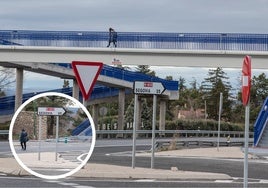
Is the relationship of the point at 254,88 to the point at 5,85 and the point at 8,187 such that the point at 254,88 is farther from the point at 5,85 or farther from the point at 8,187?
the point at 8,187

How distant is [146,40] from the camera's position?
43438 mm

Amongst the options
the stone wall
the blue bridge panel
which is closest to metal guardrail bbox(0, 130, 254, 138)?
the blue bridge panel

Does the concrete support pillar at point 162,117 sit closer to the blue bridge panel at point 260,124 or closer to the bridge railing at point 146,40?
the bridge railing at point 146,40

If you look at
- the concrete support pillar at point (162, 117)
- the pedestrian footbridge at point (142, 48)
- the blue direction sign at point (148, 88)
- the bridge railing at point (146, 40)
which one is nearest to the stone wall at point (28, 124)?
the blue direction sign at point (148, 88)

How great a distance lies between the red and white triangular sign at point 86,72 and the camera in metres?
7.43

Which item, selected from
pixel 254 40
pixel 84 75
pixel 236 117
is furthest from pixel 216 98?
pixel 84 75

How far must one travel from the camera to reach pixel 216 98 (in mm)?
100188

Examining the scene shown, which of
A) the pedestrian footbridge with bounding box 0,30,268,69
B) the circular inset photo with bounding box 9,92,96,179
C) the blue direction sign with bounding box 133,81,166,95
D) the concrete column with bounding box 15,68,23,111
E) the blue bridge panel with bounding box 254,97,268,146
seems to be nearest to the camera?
the circular inset photo with bounding box 9,92,96,179

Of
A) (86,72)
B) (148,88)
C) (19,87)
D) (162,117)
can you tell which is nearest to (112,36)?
(19,87)

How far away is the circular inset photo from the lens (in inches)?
154

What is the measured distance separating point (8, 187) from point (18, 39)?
3357 cm

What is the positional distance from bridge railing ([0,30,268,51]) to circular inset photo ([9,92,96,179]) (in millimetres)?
38291

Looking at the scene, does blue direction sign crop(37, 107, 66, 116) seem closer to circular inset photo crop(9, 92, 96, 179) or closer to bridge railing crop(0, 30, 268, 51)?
circular inset photo crop(9, 92, 96, 179)

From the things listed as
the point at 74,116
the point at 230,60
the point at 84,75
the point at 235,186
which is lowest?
the point at 235,186
